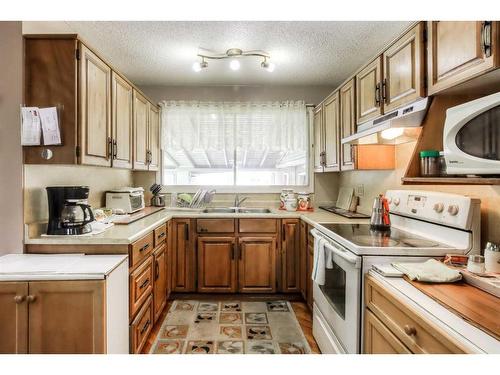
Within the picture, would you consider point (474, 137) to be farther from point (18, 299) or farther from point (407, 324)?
point (18, 299)

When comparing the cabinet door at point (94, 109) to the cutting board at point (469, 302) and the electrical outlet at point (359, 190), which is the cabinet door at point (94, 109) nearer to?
the cutting board at point (469, 302)

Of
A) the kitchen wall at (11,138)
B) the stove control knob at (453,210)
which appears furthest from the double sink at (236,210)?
the stove control knob at (453,210)


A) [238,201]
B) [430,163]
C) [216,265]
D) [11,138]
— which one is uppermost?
[11,138]

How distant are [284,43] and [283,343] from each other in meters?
2.37

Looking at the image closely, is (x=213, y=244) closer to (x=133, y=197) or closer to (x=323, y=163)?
(x=133, y=197)

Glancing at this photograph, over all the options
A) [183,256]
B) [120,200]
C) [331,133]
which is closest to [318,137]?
[331,133]

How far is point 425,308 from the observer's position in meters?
0.99

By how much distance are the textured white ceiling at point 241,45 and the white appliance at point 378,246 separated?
1331mm

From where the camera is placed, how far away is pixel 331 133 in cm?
299

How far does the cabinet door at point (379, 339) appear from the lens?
44.2 inches

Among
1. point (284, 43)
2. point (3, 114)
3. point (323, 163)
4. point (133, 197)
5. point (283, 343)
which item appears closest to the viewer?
point (3, 114)

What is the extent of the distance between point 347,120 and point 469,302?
1.83 metres
